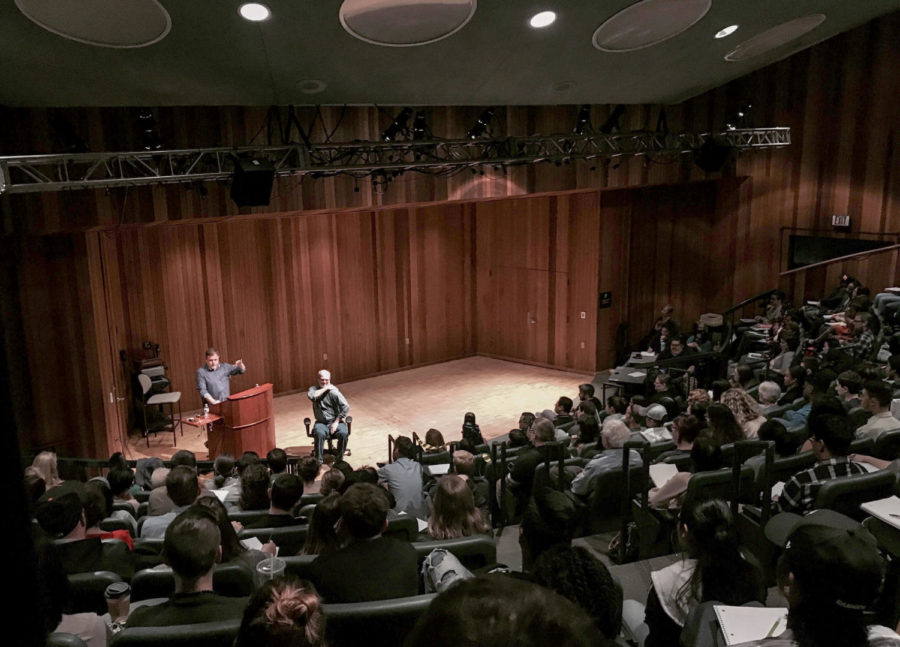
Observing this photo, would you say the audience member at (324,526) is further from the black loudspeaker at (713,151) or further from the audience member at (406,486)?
the black loudspeaker at (713,151)

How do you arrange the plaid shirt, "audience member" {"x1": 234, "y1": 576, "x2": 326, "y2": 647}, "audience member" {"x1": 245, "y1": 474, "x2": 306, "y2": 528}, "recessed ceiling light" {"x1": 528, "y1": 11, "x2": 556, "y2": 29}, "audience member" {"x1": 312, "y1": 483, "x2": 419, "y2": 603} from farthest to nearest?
"recessed ceiling light" {"x1": 528, "y1": 11, "x2": 556, "y2": 29}
"audience member" {"x1": 245, "y1": 474, "x2": 306, "y2": 528}
the plaid shirt
"audience member" {"x1": 312, "y1": 483, "x2": 419, "y2": 603}
"audience member" {"x1": 234, "y1": 576, "x2": 326, "y2": 647}

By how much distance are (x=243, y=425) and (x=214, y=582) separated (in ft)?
22.3

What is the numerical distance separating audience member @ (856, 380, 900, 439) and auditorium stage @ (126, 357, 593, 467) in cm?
620

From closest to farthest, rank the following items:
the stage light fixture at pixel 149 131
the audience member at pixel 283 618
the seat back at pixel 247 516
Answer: the audience member at pixel 283 618 → the seat back at pixel 247 516 → the stage light fixture at pixel 149 131

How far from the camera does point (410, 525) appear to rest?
378 cm

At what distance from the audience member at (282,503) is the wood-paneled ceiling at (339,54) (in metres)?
3.51

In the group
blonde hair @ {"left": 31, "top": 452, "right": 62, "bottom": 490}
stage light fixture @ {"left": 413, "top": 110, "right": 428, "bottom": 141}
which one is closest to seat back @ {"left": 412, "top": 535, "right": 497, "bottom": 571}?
blonde hair @ {"left": 31, "top": 452, "right": 62, "bottom": 490}

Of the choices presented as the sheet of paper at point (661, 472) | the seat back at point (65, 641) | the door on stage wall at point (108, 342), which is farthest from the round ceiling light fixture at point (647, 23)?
the seat back at point (65, 641)

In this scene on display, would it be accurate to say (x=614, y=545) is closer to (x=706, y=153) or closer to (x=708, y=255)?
(x=706, y=153)

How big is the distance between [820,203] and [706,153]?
2702 mm

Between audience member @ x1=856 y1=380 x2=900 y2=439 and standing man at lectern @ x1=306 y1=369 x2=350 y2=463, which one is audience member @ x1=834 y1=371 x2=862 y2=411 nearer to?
audience member @ x1=856 y1=380 x2=900 y2=439

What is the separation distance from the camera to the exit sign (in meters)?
12.2

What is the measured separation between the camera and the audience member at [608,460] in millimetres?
5102

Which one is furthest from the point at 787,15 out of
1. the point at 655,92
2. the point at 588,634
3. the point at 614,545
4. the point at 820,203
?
the point at 588,634
